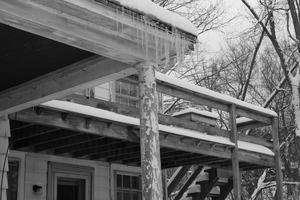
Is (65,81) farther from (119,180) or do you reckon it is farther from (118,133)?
(119,180)

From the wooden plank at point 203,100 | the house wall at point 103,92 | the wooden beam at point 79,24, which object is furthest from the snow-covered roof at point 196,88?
the wooden beam at point 79,24

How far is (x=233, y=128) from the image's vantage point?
30.6ft

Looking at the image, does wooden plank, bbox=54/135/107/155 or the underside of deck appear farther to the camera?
wooden plank, bbox=54/135/107/155

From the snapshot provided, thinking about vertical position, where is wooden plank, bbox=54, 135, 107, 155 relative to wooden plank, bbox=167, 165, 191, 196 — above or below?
above

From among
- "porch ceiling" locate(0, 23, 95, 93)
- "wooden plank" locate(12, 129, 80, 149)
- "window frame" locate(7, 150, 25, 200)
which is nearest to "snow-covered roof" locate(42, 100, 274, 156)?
"wooden plank" locate(12, 129, 80, 149)

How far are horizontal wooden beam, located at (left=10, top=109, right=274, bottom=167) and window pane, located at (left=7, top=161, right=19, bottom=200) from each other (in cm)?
203

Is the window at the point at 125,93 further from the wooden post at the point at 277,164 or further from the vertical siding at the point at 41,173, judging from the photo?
the wooden post at the point at 277,164

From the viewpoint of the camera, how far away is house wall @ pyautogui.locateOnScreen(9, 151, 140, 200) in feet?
26.2

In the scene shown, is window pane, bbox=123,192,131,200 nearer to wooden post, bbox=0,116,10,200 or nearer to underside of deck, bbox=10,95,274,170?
underside of deck, bbox=10,95,274,170

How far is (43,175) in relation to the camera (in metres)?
8.38

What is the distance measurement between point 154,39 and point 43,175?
5040 mm

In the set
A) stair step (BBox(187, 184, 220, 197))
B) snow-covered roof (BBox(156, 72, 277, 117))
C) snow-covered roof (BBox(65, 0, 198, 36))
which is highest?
snow-covered roof (BBox(156, 72, 277, 117))

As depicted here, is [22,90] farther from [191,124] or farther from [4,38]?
[191,124]

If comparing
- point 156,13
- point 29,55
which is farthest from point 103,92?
point 156,13
